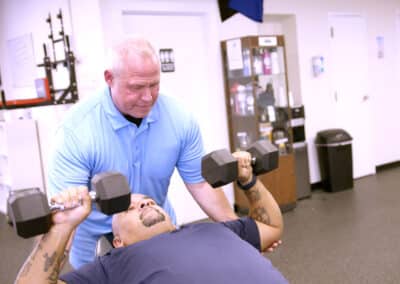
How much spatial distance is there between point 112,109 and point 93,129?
0.10m

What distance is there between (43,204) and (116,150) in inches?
17.3

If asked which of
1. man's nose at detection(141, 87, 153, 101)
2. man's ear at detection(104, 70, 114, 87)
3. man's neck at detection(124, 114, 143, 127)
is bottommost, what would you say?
man's neck at detection(124, 114, 143, 127)

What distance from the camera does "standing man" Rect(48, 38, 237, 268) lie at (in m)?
1.49

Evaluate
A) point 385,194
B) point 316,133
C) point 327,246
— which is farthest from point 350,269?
point 316,133

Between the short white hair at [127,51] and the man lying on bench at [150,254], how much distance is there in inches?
17.2

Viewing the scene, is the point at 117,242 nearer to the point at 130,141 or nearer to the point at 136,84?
the point at 130,141

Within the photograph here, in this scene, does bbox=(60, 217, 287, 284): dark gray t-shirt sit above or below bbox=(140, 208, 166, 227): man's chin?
below

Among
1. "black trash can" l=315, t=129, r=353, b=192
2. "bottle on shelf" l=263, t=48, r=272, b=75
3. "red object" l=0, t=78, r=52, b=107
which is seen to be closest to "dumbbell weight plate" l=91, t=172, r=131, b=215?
"red object" l=0, t=78, r=52, b=107

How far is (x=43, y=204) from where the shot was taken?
120 centimetres

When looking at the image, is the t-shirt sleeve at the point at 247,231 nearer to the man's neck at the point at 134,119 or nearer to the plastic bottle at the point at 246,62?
the man's neck at the point at 134,119

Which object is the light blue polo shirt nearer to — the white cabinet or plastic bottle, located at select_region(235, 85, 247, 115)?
plastic bottle, located at select_region(235, 85, 247, 115)

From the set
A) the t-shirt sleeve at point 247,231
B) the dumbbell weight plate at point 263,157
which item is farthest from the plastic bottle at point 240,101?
the t-shirt sleeve at point 247,231

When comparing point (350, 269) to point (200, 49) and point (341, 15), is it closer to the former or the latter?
point (200, 49)

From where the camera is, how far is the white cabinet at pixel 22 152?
418 cm
